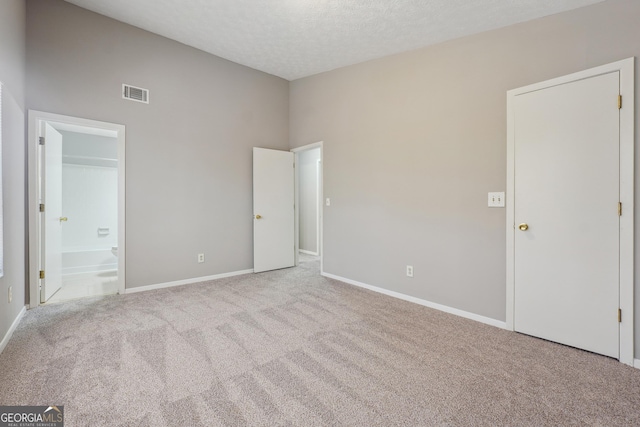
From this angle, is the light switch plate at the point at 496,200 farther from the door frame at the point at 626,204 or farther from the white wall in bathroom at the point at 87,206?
the white wall in bathroom at the point at 87,206

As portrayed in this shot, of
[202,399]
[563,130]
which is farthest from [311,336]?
[563,130]

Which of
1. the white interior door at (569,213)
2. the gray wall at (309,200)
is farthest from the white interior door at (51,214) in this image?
the white interior door at (569,213)

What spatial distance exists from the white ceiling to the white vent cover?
2.40 feet

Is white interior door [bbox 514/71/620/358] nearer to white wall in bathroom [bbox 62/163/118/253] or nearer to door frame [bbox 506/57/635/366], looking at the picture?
door frame [bbox 506/57/635/366]

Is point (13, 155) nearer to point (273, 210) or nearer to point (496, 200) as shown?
point (273, 210)

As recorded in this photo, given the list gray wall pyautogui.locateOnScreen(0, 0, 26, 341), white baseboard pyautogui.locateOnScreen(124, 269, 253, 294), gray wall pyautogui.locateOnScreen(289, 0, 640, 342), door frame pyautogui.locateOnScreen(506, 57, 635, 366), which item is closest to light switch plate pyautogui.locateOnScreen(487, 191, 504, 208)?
gray wall pyautogui.locateOnScreen(289, 0, 640, 342)

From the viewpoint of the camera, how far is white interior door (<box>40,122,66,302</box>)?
121 inches

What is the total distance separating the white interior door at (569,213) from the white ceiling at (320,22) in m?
0.82

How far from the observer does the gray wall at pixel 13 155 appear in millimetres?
2197

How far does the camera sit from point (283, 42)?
3479 millimetres

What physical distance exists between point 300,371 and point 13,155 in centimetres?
302

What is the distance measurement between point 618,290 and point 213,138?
179 inches

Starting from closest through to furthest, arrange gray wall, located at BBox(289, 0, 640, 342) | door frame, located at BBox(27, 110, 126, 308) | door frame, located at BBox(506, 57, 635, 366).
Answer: door frame, located at BBox(506, 57, 635, 366) < gray wall, located at BBox(289, 0, 640, 342) < door frame, located at BBox(27, 110, 126, 308)

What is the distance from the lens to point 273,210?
4738 millimetres
